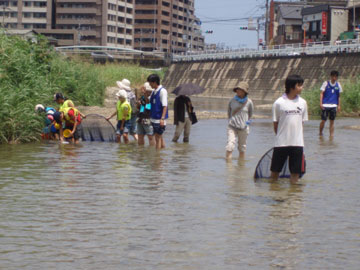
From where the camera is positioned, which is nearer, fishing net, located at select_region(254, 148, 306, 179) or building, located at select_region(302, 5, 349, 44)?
fishing net, located at select_region(254, 148, 306, 179)

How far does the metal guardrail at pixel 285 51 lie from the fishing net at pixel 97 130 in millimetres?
37641

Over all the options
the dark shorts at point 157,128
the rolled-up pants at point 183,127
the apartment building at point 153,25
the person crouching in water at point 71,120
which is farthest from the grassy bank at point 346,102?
the apartment building at point 153,25

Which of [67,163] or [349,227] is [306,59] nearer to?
[67,163]

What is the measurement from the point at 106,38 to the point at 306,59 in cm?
8044

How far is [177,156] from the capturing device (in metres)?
14.4

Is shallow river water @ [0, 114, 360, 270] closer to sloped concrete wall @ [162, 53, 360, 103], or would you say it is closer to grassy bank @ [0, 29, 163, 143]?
grassy bank @ [0, 29, 163, 143]

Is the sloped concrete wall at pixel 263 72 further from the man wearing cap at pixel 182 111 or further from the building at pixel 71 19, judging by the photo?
the building at pixel 71 19

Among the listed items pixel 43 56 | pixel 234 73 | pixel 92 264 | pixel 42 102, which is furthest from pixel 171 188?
pixel 234 73

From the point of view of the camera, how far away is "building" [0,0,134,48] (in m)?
134

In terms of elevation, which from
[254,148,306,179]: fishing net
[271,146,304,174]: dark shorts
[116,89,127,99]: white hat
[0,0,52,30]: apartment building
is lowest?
[254,148,306,179]: fishing net

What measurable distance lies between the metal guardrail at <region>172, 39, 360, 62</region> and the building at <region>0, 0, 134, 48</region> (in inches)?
1675

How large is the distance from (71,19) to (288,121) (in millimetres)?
129620

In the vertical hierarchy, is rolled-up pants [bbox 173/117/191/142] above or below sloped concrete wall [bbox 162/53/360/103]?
below

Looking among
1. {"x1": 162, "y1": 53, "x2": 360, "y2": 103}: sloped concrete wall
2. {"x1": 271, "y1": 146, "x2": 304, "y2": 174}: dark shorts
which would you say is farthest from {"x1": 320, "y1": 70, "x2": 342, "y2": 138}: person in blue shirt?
{"x1": 162, "y1": 53, "x2": 360, "y2": 103}: sloped concrete wall
